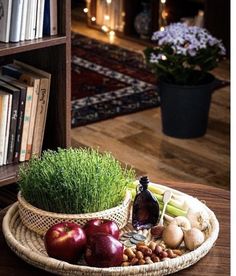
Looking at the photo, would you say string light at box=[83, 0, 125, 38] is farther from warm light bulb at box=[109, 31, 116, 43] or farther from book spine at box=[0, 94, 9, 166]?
book spine at box=[0, 94, 9, 166]

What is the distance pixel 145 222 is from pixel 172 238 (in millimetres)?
111

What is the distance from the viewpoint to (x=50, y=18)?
209 centimetres

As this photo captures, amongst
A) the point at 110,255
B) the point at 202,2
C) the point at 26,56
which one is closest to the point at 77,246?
the point at 110,255

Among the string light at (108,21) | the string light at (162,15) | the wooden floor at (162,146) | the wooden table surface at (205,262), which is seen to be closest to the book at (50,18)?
the wooden table surface at (205,262)

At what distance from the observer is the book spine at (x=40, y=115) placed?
7.13ft

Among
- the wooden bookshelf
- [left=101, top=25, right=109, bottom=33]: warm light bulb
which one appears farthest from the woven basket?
[left=101, top=25, right=109, bottom=33]: warm light bulb

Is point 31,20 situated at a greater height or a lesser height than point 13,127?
greater

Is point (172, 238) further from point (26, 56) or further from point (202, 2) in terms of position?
point (202, 2)

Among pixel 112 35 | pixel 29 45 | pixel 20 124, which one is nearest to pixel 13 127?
pixel 20 124

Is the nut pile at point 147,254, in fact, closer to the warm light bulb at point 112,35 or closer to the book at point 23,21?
the book at point 23,21

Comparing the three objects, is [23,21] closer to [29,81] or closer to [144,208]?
[29,81]

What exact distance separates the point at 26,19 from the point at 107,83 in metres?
2.65

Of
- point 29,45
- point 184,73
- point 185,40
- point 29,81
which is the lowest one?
point 184,73

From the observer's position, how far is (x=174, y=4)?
18.5 feet
